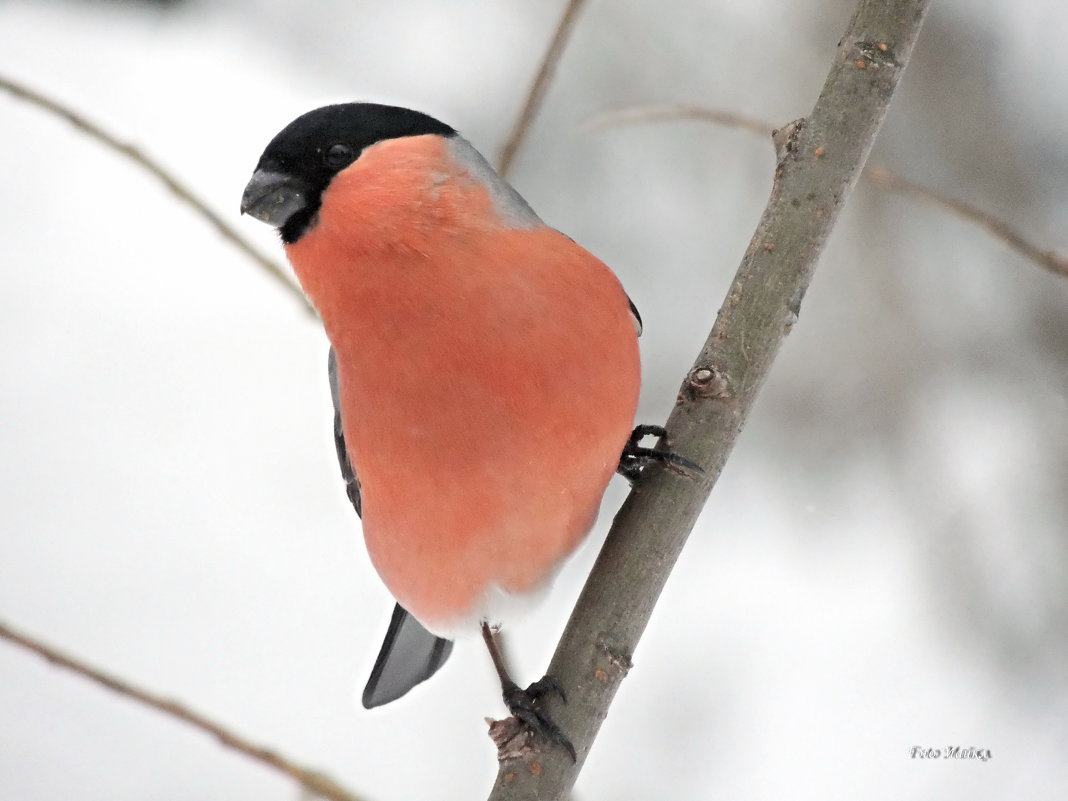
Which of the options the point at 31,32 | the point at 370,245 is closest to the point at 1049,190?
the point at 370,245

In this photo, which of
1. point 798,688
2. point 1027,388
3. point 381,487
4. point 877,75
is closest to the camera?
point 877,75

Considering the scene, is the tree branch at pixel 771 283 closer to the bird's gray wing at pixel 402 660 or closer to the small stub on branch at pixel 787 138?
the small stub on branch at pixel 787 138

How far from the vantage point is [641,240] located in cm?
304

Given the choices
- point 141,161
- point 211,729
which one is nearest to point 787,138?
point 141,161

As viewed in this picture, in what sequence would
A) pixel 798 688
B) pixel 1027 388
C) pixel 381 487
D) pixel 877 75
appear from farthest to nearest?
pixel 1027 388 → pixel 798 688 → pixel 381 487 → pixel 877 75

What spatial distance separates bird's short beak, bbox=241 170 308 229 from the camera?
1.43 m

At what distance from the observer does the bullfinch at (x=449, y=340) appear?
1.39 metres

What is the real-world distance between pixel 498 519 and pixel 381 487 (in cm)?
17

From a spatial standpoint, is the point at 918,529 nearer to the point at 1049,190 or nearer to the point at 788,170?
the point at 1049,190

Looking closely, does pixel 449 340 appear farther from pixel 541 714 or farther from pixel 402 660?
pixel 402 660

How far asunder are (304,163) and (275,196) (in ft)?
0.19

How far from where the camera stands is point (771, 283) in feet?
4.57

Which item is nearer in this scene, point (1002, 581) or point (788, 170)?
point (788, 170)

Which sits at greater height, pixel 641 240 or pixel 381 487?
pixel 641 240
